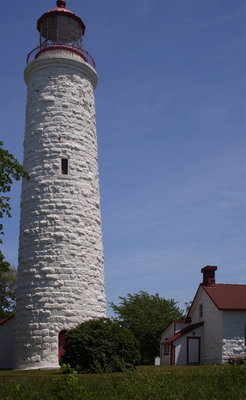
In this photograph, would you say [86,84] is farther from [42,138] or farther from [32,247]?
[32,247]

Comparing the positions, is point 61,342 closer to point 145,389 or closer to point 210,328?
point 210,328

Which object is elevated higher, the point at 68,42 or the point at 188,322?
the point at 68,42

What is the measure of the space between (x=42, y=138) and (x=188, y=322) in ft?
49.8

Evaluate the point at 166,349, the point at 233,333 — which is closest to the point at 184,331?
the point at 166,349

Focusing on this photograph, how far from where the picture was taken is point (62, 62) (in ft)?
78.5

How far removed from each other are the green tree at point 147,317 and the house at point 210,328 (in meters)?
4.51

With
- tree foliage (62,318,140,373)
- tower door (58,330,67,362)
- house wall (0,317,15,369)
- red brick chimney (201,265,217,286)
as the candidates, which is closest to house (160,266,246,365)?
red brick chimney (201,265,217,286)

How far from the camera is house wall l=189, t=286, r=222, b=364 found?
25.6m

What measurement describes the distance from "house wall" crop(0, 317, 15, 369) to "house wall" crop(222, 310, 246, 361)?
35.9 feet

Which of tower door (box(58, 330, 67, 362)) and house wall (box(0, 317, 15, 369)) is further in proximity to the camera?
house wall (box(0, 317, 15, 369))

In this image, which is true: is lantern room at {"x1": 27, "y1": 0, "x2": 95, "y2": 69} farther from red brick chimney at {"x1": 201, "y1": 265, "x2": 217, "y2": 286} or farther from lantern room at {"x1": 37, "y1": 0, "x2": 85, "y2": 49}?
red brick chimney at {"x1": 201, "y1": 265, "x2": 217, "y2": 286}

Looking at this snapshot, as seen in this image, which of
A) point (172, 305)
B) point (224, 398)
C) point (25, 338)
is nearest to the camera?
point (224, 398)

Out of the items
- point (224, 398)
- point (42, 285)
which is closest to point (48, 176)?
point (42, 285)

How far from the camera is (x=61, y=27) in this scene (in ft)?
84.8
